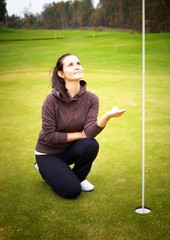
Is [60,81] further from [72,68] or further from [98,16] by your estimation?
[98,16]

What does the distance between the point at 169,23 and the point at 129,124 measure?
5791 cm

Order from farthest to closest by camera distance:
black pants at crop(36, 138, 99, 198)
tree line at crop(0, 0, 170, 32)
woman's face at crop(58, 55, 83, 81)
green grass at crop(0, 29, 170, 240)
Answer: tree line at crop(0, 0, 170, 32) → woman's face at crop(58, 55, 83, 81) → black pants at crop(36, 138, 99, 198) → green grass at crop(0, 29, 170, 240)

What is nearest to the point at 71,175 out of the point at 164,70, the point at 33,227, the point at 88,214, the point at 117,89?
the point at 88,214

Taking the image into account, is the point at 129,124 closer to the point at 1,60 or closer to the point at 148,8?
the point at 1,60

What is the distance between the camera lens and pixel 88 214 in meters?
3.29

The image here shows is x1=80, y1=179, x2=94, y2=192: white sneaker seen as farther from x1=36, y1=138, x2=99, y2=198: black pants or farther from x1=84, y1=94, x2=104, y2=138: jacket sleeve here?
x1=84, y1=94, x2=104, y2=138: jacket sleeve

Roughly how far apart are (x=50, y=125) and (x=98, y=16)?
10100cm

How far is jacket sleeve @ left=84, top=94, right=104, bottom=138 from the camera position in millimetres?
3684

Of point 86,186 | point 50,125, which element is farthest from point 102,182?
point 50,125

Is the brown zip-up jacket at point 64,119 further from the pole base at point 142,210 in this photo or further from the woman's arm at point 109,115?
the pole base at point 142,210

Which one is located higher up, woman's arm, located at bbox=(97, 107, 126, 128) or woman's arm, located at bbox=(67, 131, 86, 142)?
woman's arm, located at bbox=(97, 107, 126, 128)

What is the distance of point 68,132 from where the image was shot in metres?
3.96

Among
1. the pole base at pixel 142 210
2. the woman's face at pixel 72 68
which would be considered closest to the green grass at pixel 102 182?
the pole base at pixel 142 210

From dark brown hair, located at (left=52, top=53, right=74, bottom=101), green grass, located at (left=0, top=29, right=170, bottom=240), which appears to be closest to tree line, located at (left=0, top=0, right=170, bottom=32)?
green grass, located at (left=0, top=29, right=170, bottom=240)
